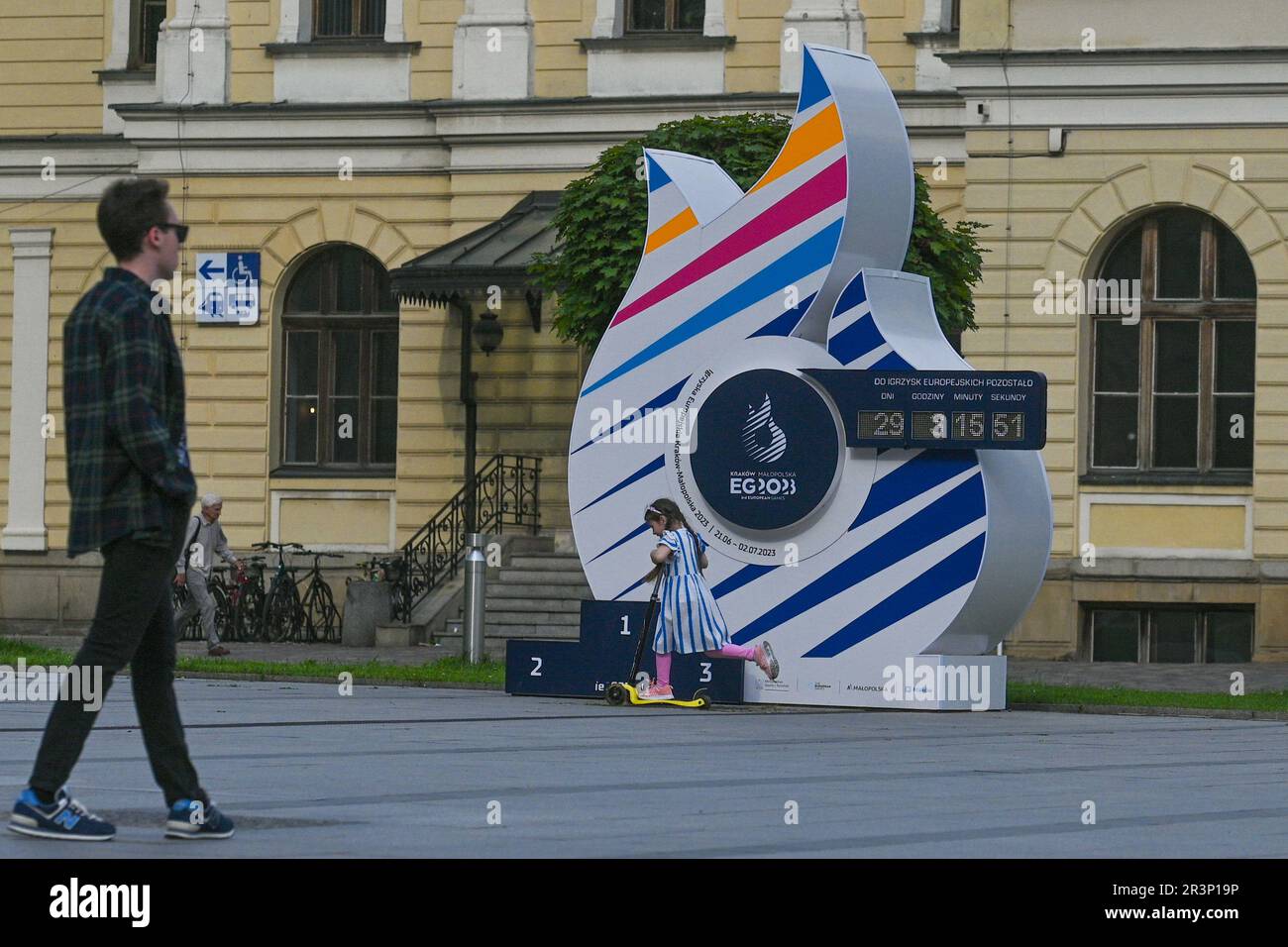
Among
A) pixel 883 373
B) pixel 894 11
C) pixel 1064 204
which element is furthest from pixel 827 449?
pixel 894 11

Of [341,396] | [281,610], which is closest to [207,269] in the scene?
[341,396]

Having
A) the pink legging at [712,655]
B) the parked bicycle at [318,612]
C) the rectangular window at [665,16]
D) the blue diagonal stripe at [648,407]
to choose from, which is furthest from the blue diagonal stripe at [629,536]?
the rectangular window at [665,16]

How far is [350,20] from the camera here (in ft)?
104

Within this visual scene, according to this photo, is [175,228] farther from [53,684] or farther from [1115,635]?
[1115,635]

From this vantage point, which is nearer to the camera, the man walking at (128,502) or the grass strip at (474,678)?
the man walking at (128,502)

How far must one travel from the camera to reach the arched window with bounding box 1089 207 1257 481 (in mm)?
27297

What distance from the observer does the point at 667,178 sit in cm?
1928

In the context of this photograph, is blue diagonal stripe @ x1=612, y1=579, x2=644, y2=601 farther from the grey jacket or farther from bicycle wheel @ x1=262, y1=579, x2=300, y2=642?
bicycle wheel @ x1=262, y1=579, x2=300, y2=642

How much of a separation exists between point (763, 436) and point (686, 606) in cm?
155

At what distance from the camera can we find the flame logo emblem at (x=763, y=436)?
1819cm

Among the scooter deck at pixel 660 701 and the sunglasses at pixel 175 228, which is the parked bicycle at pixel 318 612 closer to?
the scooter deck at pixel 660 701
